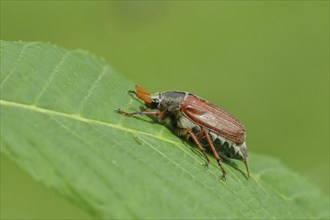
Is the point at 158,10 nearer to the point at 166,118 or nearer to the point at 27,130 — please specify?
the point at 166,118

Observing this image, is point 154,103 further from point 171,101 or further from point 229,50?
point 229,50

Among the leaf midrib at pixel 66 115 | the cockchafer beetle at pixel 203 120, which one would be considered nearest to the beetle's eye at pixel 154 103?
the cockchafer beetle at pixel 203 120

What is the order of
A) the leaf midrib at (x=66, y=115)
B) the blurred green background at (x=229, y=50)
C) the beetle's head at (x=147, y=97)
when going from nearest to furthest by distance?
the leaf midrib at (x=66, y=115) → the beetle's head at (x=147, y=97) → the blurred green background at (x=229, y=50)

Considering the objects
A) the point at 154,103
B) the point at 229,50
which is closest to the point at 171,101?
the point at 154,103

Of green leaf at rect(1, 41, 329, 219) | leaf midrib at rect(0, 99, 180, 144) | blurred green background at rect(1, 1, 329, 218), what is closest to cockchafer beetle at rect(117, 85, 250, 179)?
green leaf at rect(1, 41, 329, 219)

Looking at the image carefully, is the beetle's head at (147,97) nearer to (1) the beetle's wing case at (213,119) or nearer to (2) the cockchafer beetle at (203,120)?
(2) the cockchafer beetle at (203,120)

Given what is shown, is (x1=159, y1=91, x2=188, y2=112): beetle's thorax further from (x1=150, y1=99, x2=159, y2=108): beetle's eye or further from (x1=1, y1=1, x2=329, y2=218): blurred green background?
(x1=1, y1=1, x2=329, y2=218): blurred green background

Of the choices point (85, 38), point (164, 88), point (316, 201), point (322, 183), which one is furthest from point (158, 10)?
point (316, 201)
